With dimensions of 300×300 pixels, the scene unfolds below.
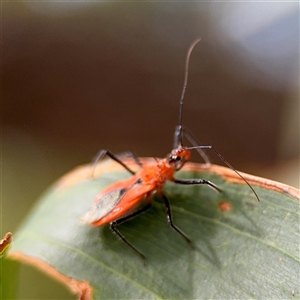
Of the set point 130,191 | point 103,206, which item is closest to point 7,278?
point 103,206

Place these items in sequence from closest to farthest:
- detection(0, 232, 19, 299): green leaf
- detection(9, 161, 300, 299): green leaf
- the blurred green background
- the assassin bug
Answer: detection(9, 161, 300, 299): green leaf, detection(0, 232, 19, 299): green leaf, the assassin bug, the blurred green background

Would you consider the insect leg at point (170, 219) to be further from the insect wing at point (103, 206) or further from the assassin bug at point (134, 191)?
the insect wing at point (103, 206)

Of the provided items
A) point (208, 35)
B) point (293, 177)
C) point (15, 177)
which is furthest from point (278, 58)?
point (15, 177)

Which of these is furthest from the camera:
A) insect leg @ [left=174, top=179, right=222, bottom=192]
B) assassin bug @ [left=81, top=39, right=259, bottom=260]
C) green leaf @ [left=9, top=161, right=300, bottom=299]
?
assassin bug @ [left=81, top=39, right=259, bottom=260]

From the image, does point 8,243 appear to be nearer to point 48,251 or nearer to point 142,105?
point 48,251

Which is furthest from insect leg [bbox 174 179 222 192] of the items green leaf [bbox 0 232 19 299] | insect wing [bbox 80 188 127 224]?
green leaf [bbox 0 232 19 299]

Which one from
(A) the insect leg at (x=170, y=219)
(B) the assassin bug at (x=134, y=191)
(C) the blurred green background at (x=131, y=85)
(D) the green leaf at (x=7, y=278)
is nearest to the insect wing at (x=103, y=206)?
(B) the assassin bug at (x=134, y=191)

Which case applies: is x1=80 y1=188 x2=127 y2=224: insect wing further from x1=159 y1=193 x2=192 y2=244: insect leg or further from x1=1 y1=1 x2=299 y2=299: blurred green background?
x1=1 y1=1 x2=299 y2=299: blurred green background
